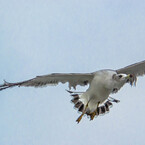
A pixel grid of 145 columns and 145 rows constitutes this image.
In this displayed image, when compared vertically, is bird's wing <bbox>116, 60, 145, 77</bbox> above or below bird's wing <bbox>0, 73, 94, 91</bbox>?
above

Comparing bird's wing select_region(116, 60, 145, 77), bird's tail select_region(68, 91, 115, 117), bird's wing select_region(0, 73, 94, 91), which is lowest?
bird's tail select_region(68, 91, 115, 117)

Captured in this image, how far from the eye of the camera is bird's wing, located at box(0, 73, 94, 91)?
11.8 metres

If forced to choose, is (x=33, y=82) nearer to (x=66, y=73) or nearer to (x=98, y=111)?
(x=66, y=73)

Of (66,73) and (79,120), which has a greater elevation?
(66,73)

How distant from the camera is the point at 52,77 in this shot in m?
11.9

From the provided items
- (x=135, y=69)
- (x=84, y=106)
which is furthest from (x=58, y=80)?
(x=135, y=69)

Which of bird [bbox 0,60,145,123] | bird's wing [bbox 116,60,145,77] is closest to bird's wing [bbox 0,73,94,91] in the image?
bird [bbox 0,60,145,123]

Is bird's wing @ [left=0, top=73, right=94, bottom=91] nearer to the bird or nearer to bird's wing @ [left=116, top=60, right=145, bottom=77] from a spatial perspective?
the bird

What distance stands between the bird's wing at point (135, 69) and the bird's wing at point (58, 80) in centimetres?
97

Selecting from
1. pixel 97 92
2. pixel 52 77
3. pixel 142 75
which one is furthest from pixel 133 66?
pixel 52 77

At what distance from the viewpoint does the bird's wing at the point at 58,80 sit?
11773mm

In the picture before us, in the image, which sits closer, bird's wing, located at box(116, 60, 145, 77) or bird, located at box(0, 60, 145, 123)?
bird, located at box(0, 60, 145, 123)

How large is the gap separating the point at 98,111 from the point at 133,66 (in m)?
1.57

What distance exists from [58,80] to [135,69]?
2.21 meters
